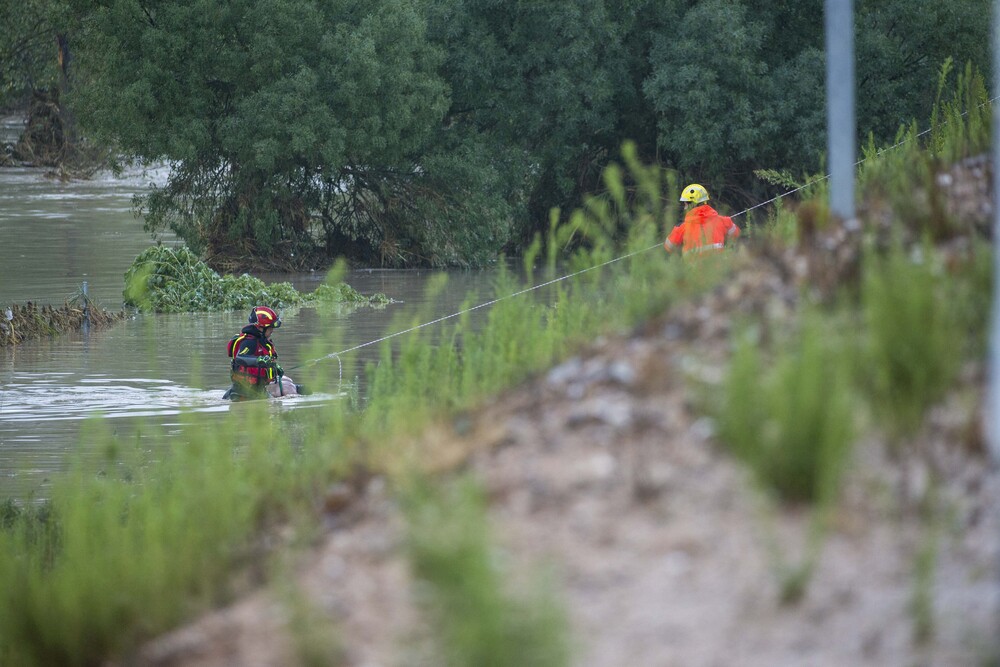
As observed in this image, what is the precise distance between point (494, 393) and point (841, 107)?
6.27ft

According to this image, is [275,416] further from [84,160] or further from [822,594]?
[84,160]

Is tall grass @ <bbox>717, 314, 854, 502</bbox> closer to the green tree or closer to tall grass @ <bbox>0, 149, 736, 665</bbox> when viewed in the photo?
tall grass @ <bbox>0, 149, 736, 665</bbox>

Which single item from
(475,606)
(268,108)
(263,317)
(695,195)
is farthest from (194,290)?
(475,606)

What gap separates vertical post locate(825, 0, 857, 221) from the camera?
22.1 feet

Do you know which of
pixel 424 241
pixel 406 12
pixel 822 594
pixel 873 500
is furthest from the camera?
pixel 424 241

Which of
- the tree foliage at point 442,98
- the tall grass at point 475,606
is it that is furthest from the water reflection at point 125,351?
the tall grass at point 475,606

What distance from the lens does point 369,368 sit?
328 inches

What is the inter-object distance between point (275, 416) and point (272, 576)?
29.7 feet

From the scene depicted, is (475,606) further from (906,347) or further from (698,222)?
(698,222)

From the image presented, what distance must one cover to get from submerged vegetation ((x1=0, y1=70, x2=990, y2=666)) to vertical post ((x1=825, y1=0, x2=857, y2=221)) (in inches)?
4.9

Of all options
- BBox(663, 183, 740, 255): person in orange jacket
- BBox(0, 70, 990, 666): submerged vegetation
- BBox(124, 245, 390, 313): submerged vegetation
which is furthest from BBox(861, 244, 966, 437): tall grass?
BBox(124, 245, 390, 313): submerged vegetation

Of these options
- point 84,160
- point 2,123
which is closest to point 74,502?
point 84,160

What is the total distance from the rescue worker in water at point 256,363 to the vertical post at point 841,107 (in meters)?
9.20

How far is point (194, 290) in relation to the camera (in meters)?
27.9
